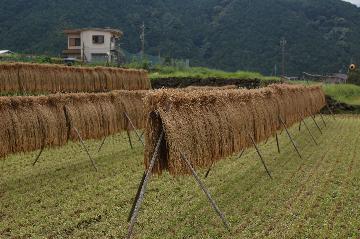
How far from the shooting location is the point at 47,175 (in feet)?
50.8

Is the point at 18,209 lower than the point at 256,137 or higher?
lower

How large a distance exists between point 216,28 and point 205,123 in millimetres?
91850

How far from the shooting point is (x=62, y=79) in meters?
28.1

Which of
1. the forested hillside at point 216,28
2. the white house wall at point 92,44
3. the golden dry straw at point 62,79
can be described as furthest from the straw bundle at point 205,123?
the forested hillside at point 216,28

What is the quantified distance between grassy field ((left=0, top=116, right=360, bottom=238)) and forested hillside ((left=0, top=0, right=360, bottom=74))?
59754 millimetres

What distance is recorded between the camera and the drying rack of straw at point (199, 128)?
393 inches

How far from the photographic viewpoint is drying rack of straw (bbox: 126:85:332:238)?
393 inches

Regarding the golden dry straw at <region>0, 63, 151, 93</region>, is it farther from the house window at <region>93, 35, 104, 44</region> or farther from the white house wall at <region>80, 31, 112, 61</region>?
the house window at <region>93, 35, 104, 44</region>

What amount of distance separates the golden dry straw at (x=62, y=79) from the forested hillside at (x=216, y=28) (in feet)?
141

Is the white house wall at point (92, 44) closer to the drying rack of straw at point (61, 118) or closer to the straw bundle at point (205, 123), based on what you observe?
the drying rack of straw at point (61, 118)

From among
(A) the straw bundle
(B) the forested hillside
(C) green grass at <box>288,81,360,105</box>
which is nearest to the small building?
(B) the forested hillside

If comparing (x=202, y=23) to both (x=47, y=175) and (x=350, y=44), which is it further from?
(x=47, y=175)

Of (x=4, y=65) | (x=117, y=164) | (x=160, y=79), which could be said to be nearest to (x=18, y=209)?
(x=117, y=164)

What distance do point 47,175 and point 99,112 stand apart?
3.62m
